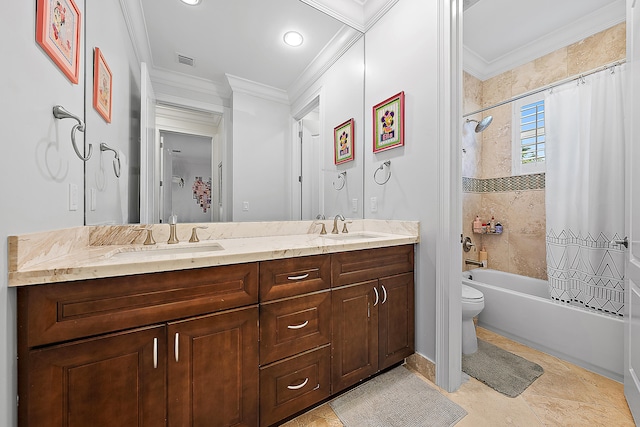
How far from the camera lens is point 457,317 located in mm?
1521

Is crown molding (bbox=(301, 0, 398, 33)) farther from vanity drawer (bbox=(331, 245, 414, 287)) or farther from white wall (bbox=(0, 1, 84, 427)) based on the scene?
vanity drawer (bbox=(331, 245, 414, 287))

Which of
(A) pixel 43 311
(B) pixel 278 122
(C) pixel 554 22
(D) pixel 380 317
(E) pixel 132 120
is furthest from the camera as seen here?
(C) pixel 554 22

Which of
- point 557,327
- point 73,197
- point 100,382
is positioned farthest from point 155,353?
point 557,327

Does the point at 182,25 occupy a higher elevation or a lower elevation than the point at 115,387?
higher

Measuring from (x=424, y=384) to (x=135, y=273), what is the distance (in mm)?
1672

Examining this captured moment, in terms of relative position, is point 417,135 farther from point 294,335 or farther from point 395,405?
point 395,405

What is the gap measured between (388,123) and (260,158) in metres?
0.99

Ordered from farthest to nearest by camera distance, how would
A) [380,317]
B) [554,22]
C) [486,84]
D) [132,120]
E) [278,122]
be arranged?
1. [486,84]
2. [554,22]
3. [278,122]
4. [380,317]
5. [132,120]

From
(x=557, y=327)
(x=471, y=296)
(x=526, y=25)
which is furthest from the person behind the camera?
(x=526, y=25)

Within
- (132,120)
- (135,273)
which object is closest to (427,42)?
(132,120)

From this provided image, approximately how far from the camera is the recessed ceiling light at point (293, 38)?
5.96 feet

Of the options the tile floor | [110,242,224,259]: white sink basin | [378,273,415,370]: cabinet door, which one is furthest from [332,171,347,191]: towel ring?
the tile floor

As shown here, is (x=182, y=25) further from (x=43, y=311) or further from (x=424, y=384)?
(x=424, y=384)

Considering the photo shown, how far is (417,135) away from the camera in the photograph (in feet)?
5.53
